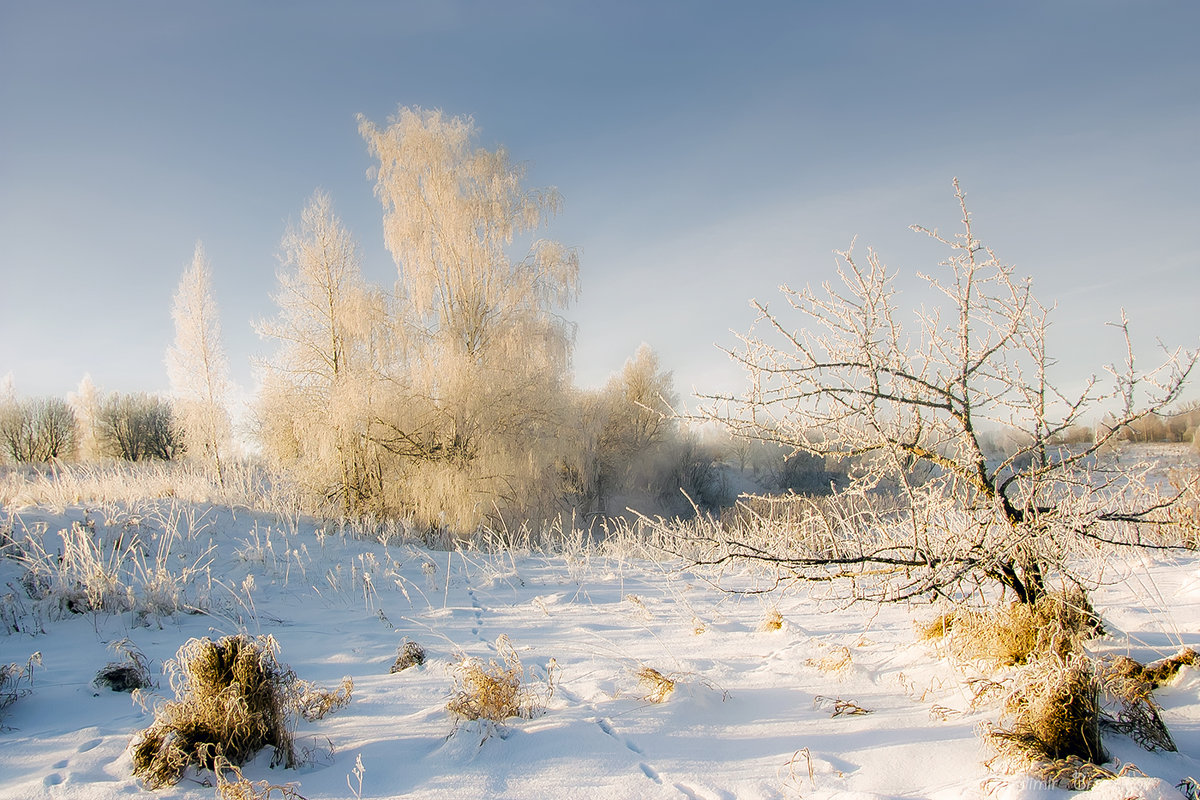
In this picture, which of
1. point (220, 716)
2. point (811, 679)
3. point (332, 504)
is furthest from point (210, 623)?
point (332, 504)

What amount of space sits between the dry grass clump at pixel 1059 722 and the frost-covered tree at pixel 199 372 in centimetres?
1870

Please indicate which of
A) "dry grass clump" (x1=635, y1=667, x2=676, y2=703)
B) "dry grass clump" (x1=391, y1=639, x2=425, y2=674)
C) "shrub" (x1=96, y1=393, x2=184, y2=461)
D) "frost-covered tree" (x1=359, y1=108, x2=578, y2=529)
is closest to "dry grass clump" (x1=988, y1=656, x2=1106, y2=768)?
"dry grass clump" (x1=635, y1=667, x2=676, y2=703)

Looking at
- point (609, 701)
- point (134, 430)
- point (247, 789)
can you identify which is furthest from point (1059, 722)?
point (134, 430)

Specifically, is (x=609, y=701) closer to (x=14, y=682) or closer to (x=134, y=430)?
(x=14, y=682)

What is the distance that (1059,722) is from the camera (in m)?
2.38

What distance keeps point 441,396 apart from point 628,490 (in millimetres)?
9215

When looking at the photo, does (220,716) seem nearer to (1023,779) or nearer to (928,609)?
(1023,779)

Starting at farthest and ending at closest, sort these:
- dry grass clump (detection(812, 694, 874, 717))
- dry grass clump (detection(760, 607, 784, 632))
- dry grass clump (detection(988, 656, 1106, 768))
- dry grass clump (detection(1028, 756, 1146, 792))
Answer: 1. dry grass clump (detection(760, 607, 784, 632))
2. dry grass clump (detection(812, 694, 874, 717))
3. dry grass clump (detection(988, 656, 1106, 768))
4. dry grass clump (detection(1028, 756, 1146, 792))

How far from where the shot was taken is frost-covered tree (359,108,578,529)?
13539mm

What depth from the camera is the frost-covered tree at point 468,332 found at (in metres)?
13.5

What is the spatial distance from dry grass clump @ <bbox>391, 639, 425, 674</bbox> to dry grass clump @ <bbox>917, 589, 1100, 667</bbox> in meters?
2.99

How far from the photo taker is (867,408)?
3.13 meters

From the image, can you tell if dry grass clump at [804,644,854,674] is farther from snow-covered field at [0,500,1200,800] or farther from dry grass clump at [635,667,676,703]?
dry grass clump at [635,667,676,703]

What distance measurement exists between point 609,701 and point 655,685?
25 centimetres
